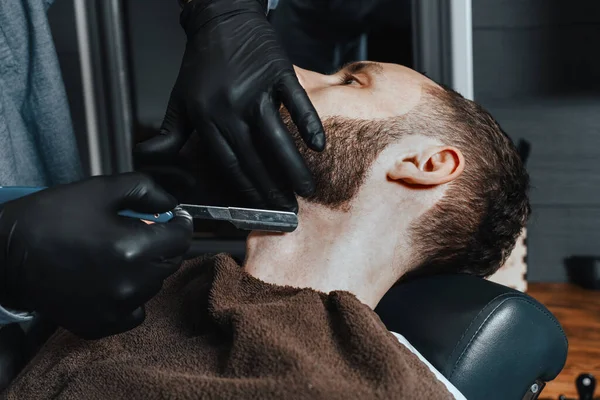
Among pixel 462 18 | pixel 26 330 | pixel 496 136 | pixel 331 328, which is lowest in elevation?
pixel 26 330

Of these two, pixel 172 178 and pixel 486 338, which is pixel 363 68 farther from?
pixel 486 338

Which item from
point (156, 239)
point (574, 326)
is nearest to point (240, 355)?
point (156, 239)

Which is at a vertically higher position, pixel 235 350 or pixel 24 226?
pixel 24 226

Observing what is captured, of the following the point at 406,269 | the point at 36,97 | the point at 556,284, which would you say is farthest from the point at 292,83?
the point at 556,284

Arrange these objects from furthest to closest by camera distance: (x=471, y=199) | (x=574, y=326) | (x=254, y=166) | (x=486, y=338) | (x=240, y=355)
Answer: (x=574, y=326) < (x=471, y=199) < (x=254, y=166) < (x=486, y=338) < (x=240, y=355)

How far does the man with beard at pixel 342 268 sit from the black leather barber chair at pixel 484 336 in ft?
0.17

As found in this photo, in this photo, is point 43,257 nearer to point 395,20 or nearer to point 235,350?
point 235,350

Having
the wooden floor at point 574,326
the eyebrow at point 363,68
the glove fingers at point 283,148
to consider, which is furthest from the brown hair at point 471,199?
the wooden floor at point 574,326

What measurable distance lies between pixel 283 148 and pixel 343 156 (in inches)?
5.1

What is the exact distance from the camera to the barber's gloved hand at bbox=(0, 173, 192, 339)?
84cm

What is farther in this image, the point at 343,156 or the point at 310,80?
the point at 310,80

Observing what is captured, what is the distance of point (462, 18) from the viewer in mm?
1833

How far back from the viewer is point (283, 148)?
3.25 feet

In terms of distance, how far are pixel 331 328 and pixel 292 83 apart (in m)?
0.41
